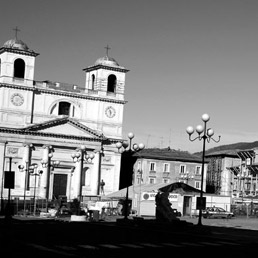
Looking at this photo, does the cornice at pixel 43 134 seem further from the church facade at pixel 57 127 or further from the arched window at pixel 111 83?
the arched window at pixel 111 83

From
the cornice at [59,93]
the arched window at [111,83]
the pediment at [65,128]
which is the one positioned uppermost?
the arched window at [111,83]

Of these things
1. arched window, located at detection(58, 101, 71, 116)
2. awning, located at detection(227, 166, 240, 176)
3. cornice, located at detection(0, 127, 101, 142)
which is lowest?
awning, located at detection(227, 166, 240, 176)

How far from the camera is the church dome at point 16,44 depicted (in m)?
83.9

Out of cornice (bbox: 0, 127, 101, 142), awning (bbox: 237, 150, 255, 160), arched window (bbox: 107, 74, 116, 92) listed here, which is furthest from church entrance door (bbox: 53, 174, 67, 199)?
awning (bbox: 237, 150, 255, 160)

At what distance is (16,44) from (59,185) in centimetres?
1866

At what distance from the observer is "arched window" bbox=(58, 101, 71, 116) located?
288 feet

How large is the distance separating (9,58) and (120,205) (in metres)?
26.0

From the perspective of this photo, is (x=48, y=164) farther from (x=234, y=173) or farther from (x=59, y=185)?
(x=234, y=173)

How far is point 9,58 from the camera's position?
8281 cm

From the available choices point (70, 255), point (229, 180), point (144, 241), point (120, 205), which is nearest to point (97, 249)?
point (70, 255)

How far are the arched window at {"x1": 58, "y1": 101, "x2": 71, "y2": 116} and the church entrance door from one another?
26.6 feet

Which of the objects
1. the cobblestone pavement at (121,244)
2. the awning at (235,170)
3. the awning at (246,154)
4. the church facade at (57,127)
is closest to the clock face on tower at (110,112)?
the church facade at (57,127)

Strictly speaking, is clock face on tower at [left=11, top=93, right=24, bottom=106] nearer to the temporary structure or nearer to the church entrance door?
the church entrance door

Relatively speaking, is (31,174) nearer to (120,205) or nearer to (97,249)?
(120,205)
